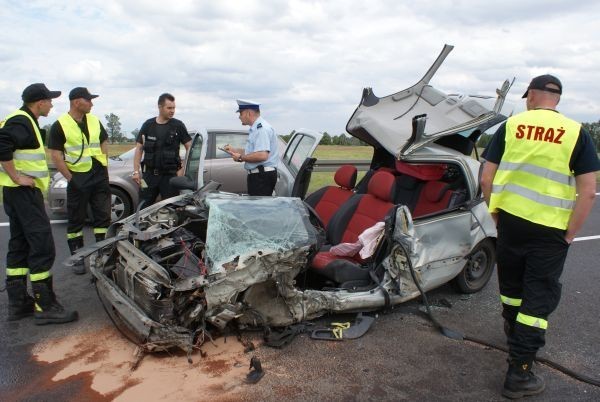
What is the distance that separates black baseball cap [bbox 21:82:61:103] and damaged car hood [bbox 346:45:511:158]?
3134mm

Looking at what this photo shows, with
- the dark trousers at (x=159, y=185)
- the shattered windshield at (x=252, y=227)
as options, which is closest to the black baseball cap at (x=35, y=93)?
the shattered windshield at (x=252, y=227)

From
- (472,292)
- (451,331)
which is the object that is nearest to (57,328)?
(451,331)

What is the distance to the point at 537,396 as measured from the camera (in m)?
3.38

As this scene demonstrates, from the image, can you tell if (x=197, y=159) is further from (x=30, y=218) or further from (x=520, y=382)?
(x=520, y=382)

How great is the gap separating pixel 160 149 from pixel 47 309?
8.64 ft

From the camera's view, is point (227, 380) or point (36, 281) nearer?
point (227, 380)

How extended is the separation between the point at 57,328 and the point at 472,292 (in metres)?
4.07

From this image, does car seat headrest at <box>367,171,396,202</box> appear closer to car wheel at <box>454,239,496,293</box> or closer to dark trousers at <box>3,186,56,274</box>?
car wheel at <box>454,239,496,293</box>

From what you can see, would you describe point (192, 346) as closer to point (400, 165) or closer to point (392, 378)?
point (392, 378)

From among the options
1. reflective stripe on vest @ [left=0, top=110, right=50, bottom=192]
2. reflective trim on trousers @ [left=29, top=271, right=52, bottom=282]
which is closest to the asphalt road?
reflective trim on trousers @ [left=29, top=271, right=52, bottom=282]

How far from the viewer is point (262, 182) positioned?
603cm

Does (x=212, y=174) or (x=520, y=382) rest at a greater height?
(x=212, y=174)

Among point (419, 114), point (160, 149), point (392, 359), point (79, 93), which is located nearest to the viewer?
point (392, 359)

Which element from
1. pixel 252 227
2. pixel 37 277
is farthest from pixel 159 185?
pixel 252 227
